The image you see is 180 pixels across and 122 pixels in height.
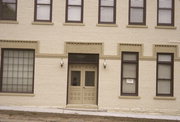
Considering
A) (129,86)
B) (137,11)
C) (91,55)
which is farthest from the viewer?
→ (137,11)

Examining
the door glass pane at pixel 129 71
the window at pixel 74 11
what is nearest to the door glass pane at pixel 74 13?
the window at pixel 74 11

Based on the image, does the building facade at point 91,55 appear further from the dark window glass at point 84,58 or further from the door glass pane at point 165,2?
the door glass pane at point 165,2

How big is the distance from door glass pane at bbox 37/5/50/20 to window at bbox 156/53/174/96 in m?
6.95

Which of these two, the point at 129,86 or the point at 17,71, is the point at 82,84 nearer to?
the point at 129,86

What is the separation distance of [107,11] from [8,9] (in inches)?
230

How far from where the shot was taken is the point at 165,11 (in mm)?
19797

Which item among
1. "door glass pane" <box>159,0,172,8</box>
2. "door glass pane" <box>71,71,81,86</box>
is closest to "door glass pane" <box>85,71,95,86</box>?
"door glass pane" <box>71,71,81,86</box>

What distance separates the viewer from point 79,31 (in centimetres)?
1934

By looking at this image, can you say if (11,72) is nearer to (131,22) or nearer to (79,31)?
(79,31)

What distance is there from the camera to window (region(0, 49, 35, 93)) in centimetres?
1938

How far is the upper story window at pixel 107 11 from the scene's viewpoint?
19.6 meters

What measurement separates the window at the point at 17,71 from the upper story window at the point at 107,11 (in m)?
4.65

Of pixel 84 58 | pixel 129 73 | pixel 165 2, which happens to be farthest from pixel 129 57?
pixel 165 2

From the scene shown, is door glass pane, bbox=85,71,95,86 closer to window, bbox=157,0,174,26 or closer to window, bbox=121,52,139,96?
window, bbox=121,52,139,96
